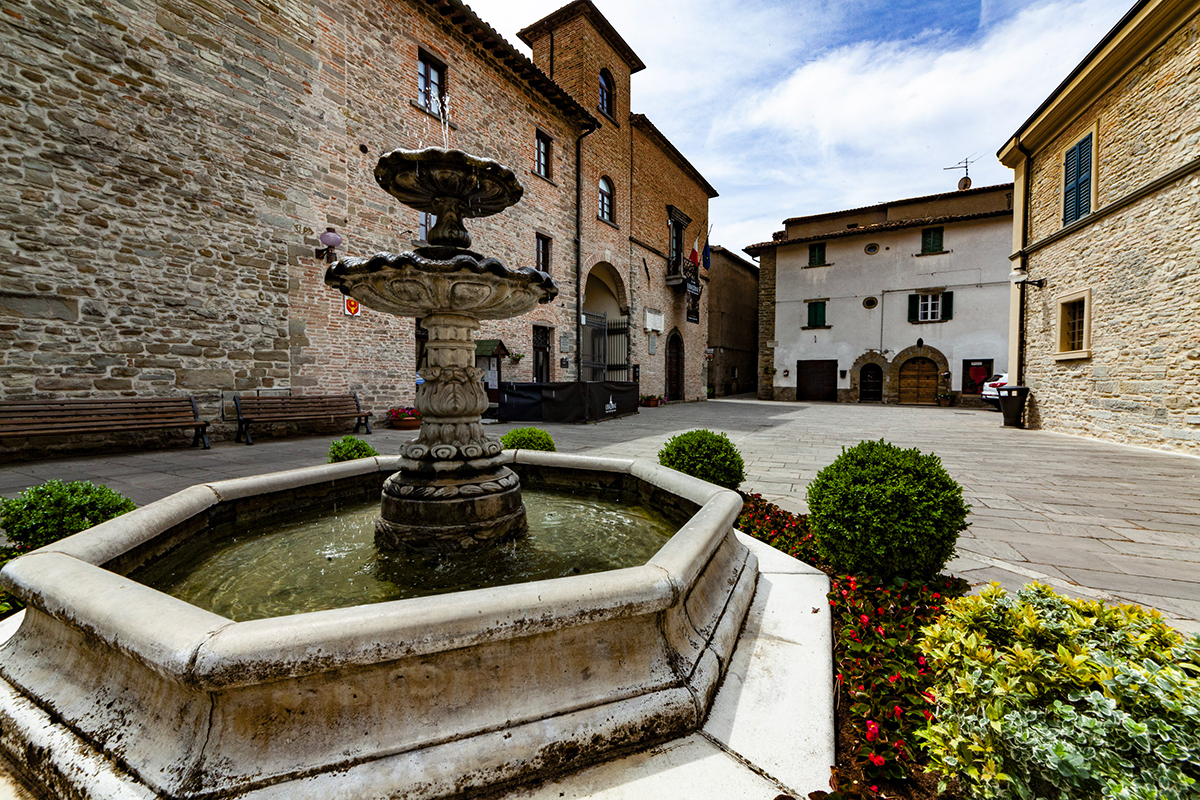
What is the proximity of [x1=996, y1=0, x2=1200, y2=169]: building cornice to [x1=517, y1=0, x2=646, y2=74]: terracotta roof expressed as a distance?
13002 millimetres

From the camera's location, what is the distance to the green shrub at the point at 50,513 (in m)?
2.90

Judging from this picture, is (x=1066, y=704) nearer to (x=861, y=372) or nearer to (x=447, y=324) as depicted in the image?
(x=447, y=324)

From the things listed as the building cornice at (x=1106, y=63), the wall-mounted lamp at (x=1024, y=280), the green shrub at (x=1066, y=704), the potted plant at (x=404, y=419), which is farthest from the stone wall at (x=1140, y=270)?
the potted plant at (x=404, y=419)

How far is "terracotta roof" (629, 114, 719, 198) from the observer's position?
19188 mm

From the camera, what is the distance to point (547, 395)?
A: 1250 centimetres

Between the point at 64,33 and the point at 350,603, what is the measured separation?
399 inches

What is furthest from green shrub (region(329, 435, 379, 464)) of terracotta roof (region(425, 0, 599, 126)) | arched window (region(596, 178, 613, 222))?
arched window (region(596, 178, 613, 222))

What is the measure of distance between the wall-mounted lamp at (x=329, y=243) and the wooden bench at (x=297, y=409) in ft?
9.27

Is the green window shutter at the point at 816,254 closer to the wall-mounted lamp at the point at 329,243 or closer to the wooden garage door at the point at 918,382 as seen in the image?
the wooden garage door at the point at 918,382

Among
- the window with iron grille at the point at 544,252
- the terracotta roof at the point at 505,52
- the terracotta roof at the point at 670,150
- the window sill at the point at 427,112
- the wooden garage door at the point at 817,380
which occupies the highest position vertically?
the terracotta roof at the point at 670,150

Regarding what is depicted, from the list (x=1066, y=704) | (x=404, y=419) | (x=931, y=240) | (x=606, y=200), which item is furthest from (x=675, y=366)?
(x=1066, y=704)

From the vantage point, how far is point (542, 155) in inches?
607

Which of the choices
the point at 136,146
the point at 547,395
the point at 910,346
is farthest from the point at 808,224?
the point at 136,146

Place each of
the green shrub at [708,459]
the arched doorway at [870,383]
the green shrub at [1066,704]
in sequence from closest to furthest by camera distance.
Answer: the green shrub at [1066,704]
the green shrub at [708,459]
the arched doorway at [870,383]
